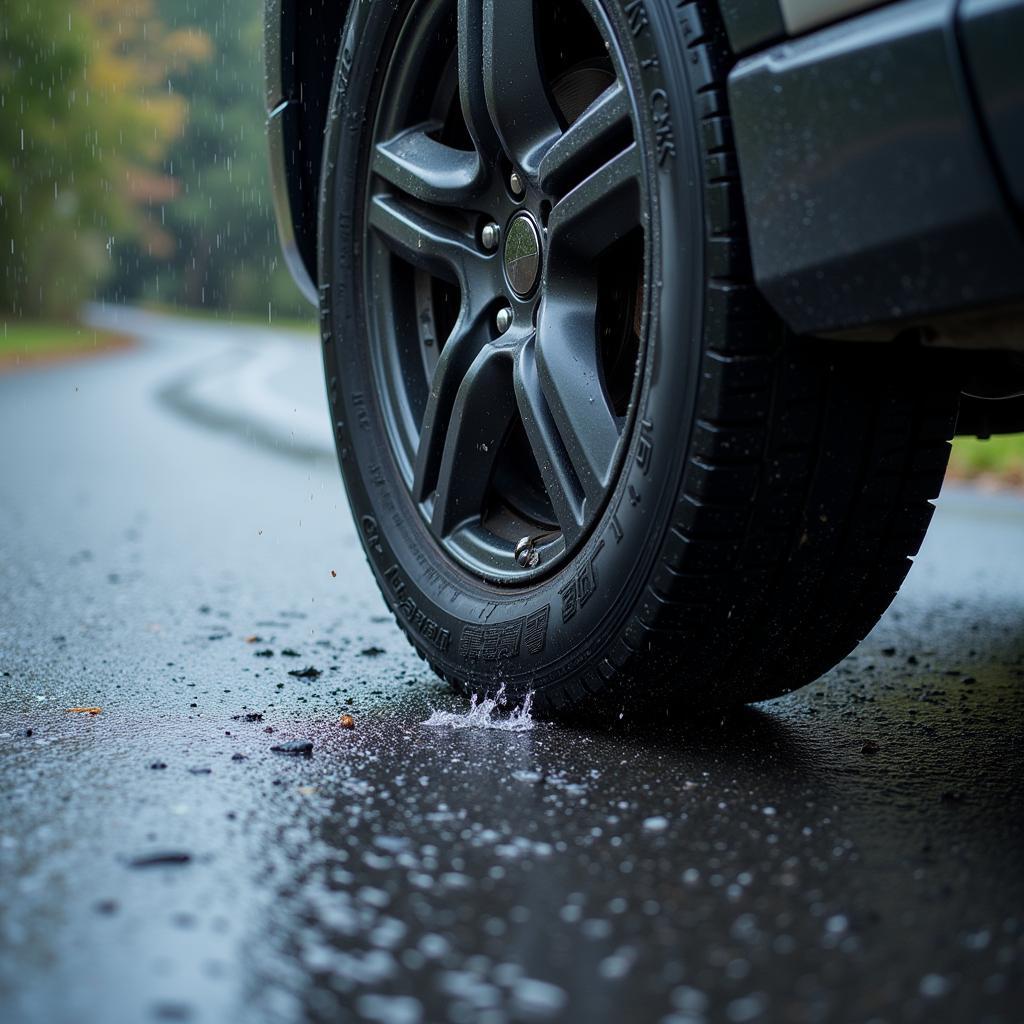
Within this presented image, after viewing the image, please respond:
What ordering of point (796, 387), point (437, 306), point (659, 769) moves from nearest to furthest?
point (796, 387) → point (659, 769) → point (437, 306)

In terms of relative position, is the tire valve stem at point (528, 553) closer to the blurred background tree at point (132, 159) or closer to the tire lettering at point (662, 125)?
the tire lettering at point (662, 125)

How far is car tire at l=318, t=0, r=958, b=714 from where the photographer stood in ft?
5.55

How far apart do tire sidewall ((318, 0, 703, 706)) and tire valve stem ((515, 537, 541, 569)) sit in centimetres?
6

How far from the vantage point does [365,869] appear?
1.46 m

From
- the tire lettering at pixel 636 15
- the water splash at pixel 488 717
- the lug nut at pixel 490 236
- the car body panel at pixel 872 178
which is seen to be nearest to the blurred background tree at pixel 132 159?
the lug nut at pixel 490 236

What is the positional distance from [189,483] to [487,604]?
4.54 m

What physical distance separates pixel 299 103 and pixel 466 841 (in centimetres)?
179

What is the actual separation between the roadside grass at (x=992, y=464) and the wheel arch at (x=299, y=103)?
18.4 feet

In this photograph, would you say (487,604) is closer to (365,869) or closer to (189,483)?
(365,869)

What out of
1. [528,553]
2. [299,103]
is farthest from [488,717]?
[299,103]

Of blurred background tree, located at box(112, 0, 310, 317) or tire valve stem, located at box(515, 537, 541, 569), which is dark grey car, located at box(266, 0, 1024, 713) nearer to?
tire valve stem, located at box(515, 537, 541, 569)

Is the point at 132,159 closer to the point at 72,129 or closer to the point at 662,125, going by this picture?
the point at 72,129

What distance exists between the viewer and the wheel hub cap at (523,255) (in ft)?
7.13

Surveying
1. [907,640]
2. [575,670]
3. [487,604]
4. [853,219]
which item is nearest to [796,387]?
[853,219]
